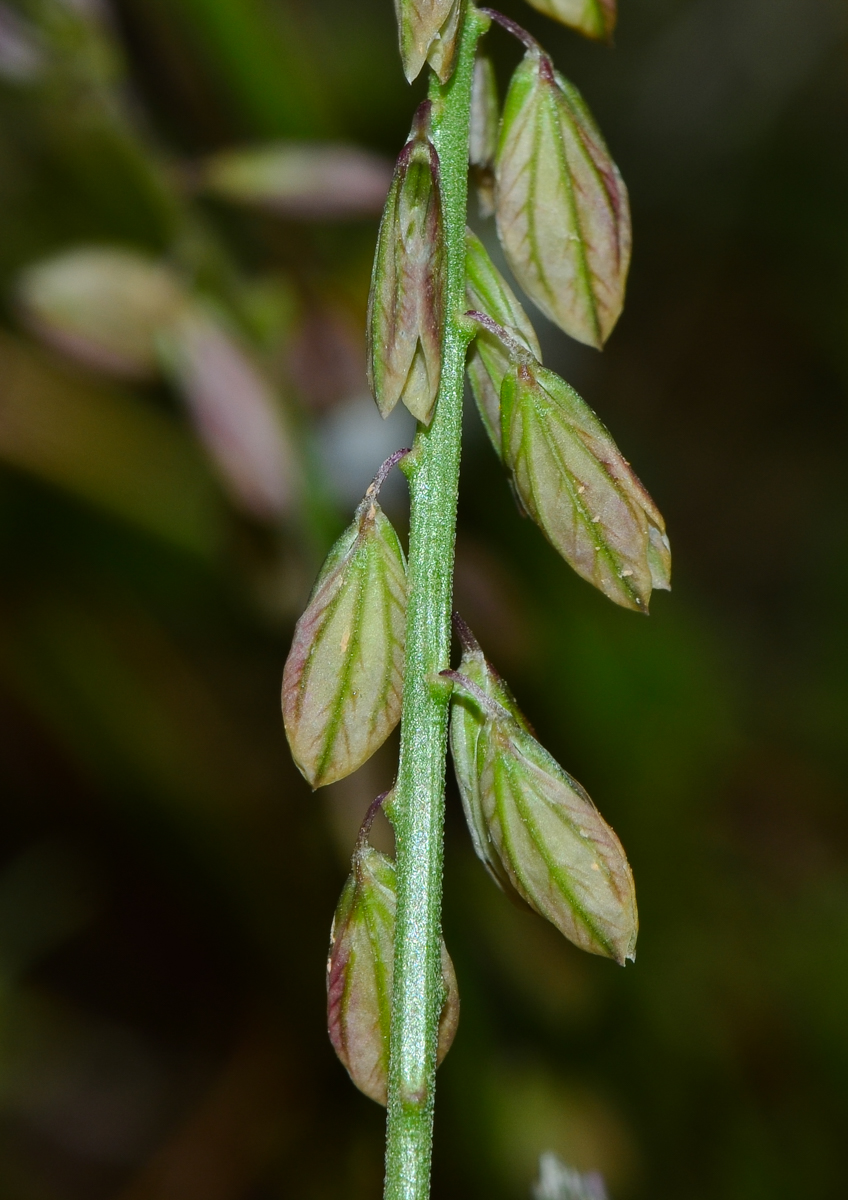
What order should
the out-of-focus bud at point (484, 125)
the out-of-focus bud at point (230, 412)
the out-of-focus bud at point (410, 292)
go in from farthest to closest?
the out-of-focus bud at point (230, 412) → the out-of-focus bud at point (484, 125) → the out-of-focus bud at point (410, 292)

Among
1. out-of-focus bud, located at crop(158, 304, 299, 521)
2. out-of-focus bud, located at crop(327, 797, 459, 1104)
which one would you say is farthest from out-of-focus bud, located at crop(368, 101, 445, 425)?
out-of-focus bud, located at crop(158, 304, 299, 521)

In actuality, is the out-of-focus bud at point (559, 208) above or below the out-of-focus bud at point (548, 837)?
above

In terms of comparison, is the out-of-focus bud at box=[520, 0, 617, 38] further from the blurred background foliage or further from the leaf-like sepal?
the blurred background foliage

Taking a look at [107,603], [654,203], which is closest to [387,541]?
[107,603]

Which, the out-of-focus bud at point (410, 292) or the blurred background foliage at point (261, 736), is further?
the blurred background foliage at point (261, 736)

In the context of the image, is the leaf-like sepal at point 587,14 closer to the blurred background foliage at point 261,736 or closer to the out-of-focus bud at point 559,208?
the out-of-focus bud at point 559,208

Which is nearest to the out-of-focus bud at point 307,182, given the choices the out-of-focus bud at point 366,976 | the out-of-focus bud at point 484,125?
the out-of-focus bud at point 484,125
